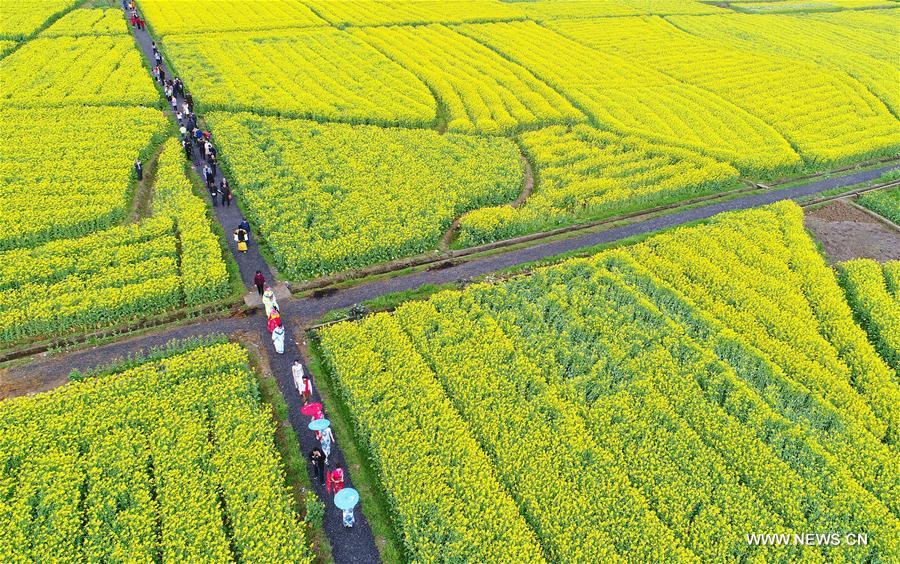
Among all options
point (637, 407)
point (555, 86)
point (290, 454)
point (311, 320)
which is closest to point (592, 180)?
point (555, 86)

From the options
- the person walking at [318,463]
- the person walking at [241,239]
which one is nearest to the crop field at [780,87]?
the person walking at [241,239]

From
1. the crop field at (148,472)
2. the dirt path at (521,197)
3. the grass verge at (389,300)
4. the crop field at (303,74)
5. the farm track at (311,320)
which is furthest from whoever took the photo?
the crop field at (303,74)

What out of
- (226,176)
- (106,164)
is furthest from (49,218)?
(226,176)

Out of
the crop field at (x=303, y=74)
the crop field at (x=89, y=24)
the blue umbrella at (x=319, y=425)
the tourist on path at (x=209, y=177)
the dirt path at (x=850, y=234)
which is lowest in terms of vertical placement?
the dirt path at (x=850, y=234)

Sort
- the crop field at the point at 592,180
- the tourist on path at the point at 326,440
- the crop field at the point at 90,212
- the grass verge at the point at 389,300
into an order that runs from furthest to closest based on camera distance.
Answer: the crop field at the point at 592,180
the grass verge at the point at 389,300
the crop field at the point at 90,212
the tourist on path at the point at 326,440

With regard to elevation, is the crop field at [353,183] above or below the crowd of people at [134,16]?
below

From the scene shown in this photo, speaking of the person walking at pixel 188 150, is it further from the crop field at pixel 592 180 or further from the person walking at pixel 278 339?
the person walking at pixel 278 339
